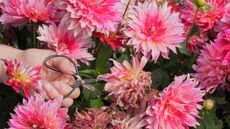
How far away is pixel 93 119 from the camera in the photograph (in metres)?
1.36

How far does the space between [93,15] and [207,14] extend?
34 centimetres

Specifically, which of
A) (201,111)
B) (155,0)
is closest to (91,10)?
(155,0)

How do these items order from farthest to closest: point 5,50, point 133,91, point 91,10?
point 5,50, point 91,10, point 133,91

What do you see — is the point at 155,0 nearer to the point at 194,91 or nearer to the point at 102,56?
the point at 102,56

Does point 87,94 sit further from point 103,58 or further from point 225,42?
point 225,42

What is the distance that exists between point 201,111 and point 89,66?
307 millimetres

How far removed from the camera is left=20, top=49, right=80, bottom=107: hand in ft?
4.72

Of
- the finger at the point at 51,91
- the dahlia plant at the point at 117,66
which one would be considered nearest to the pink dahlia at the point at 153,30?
the dahlia plant at the point at 117,66

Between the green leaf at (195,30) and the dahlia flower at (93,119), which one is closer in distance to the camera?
the dahlia flower at (93,119)

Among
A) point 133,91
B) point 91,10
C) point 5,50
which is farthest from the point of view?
point 5,50

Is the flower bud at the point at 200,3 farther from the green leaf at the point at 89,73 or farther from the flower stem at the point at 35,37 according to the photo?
the flower stem at the point at 35,37

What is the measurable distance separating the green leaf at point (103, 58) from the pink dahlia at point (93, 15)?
0.12 metres

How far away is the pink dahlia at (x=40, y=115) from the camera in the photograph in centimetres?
140

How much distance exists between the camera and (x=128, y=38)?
154 centimetres
